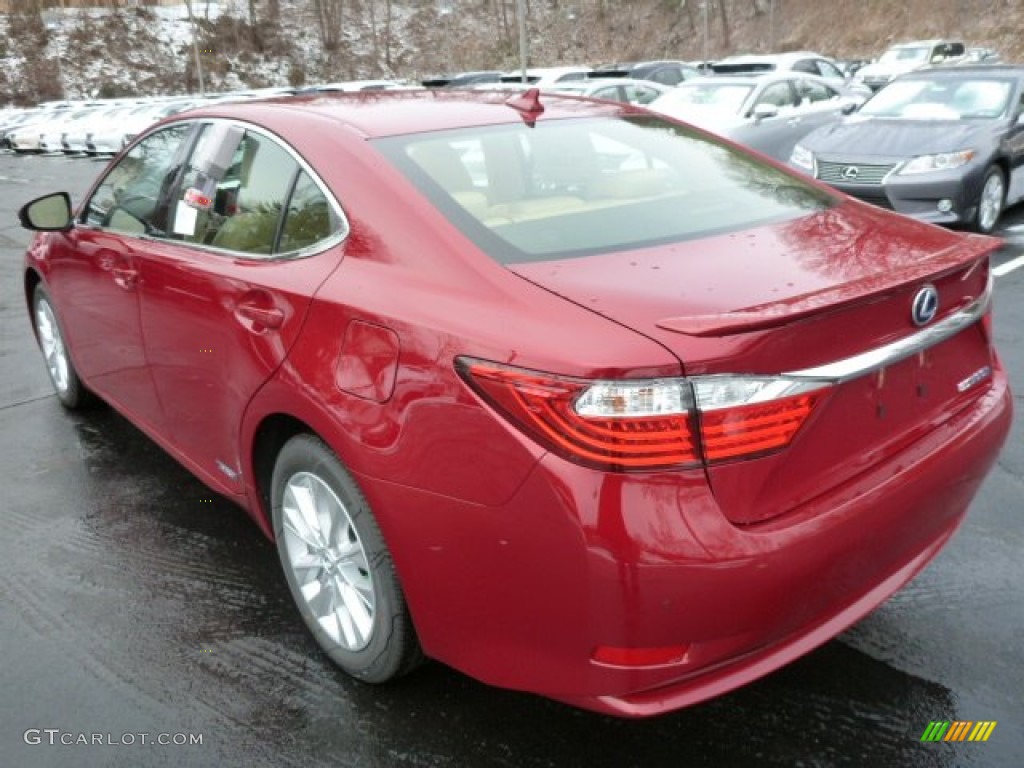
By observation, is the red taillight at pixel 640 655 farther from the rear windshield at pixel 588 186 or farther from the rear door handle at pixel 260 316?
the rear door handle at pixel 260 316

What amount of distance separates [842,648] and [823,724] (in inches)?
14.4

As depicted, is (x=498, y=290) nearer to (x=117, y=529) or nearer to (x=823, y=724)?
(x=823, y=724)

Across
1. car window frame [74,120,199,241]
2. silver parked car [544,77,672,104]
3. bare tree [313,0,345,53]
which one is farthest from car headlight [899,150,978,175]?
bare tree [313,0,345,53]

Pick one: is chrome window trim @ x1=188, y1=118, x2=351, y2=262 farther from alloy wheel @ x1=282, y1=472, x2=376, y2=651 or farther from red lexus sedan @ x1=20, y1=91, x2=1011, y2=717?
alloy wheel @ x1=282, y1=472, x2=376, y2=651

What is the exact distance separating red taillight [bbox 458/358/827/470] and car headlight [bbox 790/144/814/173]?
26.0 ft

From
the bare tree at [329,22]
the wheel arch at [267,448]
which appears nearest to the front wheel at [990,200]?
the wheel arch at [267,448]

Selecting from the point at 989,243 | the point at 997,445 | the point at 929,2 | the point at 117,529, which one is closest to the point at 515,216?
the point at 989,243

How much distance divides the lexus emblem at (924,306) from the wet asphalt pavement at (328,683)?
1.06m

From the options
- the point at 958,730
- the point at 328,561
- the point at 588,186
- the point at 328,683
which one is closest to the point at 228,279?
the point at 328,561

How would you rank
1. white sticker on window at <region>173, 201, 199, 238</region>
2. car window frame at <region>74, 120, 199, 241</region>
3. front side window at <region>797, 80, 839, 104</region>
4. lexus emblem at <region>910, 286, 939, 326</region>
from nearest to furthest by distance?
lexus emblem at <region>910, 286, 939, 326</region>
white sticker on window at <region>173, 201, 199, 238</region>
car window frame at <region>74, 120, 199, 241</region>
front side window at <region>797, 80, 839, 104</region>

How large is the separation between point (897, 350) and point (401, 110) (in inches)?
67.5

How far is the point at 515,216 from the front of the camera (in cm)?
256

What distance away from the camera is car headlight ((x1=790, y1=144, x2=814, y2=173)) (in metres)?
9.23
